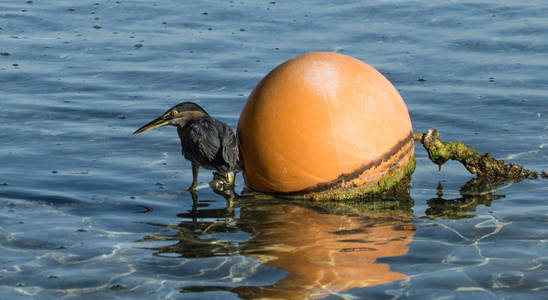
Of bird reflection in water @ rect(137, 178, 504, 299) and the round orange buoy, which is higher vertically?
the round orange buoy

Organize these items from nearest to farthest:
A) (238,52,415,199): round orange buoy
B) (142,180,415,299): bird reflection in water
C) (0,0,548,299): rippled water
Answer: (142,180,415,299): bird reflection in water → (0,0,548,299): rippled water → (238,52,415,199): round orange buoy

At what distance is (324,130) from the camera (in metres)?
7.84

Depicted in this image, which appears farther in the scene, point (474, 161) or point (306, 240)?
point (474, 161)

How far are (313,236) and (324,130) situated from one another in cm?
96

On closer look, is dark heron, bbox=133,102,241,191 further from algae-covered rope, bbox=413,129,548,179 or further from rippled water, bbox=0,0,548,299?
algae-covered rope, bbox=413,129,548,179

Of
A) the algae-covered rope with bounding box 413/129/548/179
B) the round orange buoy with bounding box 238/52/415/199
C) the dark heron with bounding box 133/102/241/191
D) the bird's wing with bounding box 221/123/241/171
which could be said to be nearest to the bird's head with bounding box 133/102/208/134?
the dark heron with bounding box 133/102/241/191

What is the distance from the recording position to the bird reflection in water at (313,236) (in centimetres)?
646

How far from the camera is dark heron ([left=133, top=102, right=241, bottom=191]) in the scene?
841 cm

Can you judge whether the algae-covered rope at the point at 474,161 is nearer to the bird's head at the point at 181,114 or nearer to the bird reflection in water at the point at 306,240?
the bird reflection in water at the point at 306,240

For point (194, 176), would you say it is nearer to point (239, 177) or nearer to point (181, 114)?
point (181, 114)

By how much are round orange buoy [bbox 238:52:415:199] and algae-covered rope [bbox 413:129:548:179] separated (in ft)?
2.56

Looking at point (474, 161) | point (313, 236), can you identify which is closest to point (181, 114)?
point (313, 236)

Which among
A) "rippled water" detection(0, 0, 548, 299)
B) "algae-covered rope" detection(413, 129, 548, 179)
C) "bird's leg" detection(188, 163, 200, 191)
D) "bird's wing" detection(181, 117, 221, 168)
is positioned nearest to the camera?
"rippled water" detection(0, 0, 548, 299)

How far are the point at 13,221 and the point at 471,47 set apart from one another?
8.95m
